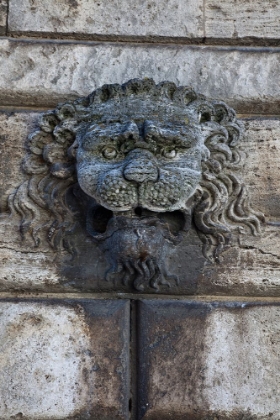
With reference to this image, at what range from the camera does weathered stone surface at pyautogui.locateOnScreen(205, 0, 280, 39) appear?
255 centimetres

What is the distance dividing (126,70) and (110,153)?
21.8 inches

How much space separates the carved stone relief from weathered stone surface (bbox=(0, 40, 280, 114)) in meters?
0.23

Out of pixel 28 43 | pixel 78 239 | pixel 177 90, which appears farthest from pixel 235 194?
pixel 28 43

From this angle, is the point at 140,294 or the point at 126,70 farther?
the point at 126,70

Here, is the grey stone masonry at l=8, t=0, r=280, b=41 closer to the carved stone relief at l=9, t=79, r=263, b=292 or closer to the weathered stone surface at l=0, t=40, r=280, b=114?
the weathered stone surface at l=0, t=40, r=280, b=114

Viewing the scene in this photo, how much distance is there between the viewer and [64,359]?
2061 mm

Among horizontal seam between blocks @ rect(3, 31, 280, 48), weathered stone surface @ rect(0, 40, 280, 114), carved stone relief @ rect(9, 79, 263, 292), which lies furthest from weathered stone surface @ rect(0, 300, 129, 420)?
horizontal seam between blocks @ rect(3, 31, 280, 48)

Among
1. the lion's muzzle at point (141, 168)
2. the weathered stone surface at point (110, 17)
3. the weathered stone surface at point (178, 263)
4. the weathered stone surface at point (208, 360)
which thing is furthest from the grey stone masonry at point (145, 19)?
the weathered stone surface at point (208, 360)

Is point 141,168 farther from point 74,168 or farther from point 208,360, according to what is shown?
point 208,360

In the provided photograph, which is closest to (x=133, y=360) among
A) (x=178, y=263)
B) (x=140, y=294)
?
(x=140, y=294)

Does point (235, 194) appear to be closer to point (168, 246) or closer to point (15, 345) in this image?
point (168, 246)

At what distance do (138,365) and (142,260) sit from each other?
378 mm

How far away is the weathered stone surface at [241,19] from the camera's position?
255cm

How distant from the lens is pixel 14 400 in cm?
201
